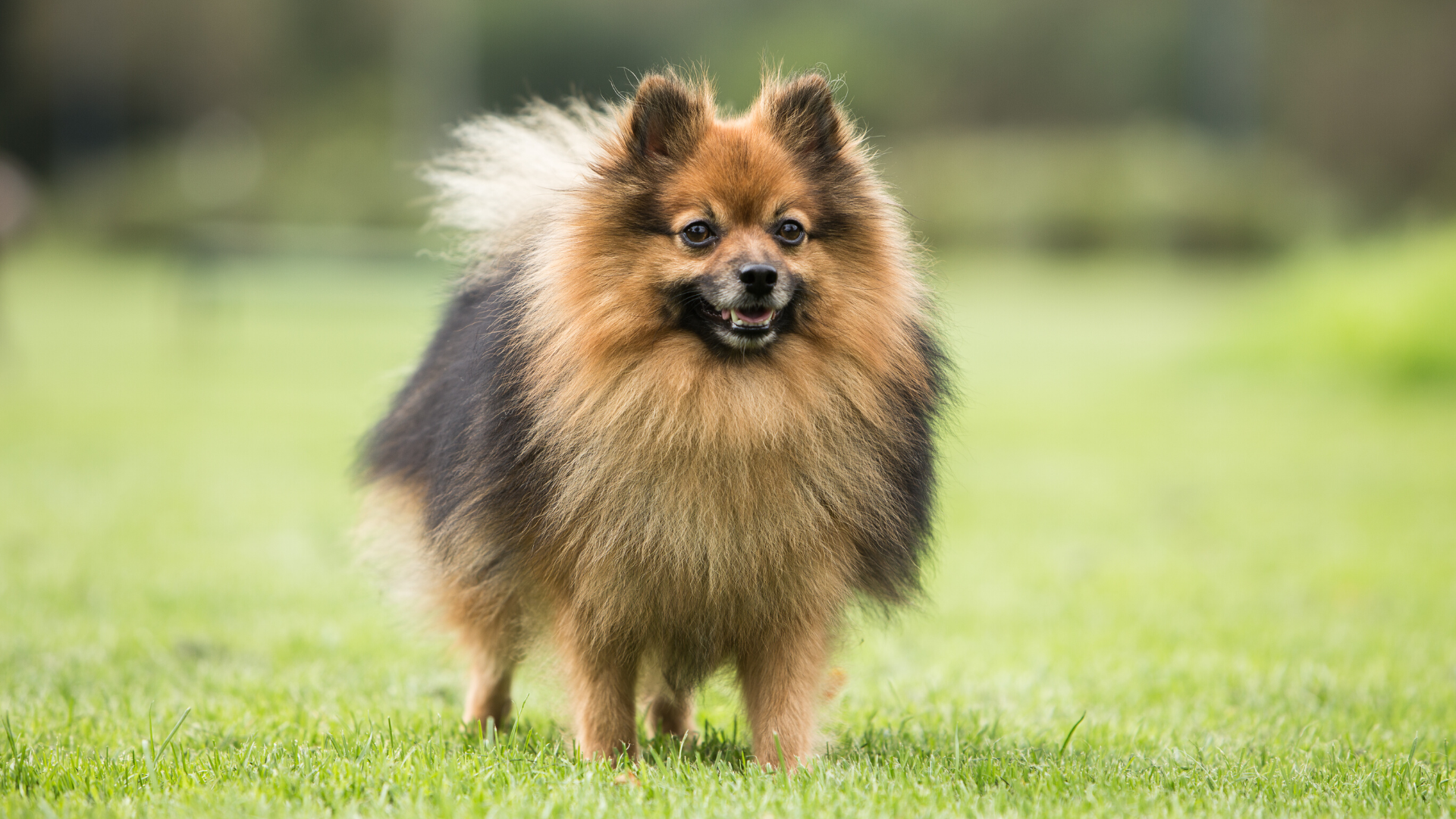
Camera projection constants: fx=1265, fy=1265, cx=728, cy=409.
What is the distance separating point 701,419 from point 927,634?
271 cm

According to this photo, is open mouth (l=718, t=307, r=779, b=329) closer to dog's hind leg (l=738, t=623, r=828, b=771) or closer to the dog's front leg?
dog's hind leg (l=738, t=623, r=828, b=771)

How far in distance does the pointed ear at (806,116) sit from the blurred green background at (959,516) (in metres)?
0.35

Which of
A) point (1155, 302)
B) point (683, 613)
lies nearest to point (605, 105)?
point (683, 613)

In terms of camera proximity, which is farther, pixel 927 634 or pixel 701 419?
pixel 927 634

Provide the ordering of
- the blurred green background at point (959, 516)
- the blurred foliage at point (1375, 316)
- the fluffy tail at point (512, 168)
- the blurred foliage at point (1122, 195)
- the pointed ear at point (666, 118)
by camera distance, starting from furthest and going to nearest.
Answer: the blurred foliage at point (1122, 195)
the blurred foliage at point (1375, 316)
the fluffy tail at point (512, 168)
the pointed ear at point (666, 118)
the blurred green background at point (959, 516)

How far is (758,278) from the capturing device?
3.35 m

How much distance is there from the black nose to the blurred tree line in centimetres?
2717

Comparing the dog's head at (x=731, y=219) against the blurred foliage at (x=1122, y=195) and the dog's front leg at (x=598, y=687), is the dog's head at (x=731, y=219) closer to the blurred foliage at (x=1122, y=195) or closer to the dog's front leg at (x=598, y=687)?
the dog's front leg at (x=598, y=687)

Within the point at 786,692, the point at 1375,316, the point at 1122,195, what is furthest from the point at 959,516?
the point at 1122,195

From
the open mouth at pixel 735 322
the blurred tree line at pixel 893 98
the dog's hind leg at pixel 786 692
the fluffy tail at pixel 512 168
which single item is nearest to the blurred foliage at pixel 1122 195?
the blurred tree line at pixel 893 98

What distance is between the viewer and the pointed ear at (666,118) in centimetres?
355

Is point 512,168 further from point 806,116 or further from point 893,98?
point 893,98

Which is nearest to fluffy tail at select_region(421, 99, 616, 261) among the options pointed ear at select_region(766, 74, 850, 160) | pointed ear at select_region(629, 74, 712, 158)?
pointed ear at select_region(629, 74, 712, 158)

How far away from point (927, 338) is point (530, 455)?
1212 mm
